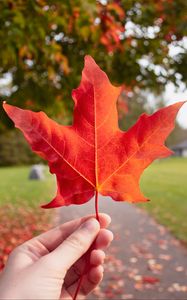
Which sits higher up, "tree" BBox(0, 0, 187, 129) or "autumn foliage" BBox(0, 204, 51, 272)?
"tree" BBox(0, 0, 187, 129)

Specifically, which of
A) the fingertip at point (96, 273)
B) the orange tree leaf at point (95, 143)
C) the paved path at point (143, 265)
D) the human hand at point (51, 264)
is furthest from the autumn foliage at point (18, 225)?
the orange tree leaf at point (95, 143)

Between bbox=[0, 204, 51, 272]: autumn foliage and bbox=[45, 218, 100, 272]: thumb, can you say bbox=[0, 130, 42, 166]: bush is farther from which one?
bbox=[45, 218, 100, 272]: thumb

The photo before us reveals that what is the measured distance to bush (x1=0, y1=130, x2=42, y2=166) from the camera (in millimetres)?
34344

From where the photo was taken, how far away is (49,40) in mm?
4973

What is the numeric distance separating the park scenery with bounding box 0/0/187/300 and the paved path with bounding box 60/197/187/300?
14mm

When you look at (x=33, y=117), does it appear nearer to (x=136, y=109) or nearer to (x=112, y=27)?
(x=112, y=27)

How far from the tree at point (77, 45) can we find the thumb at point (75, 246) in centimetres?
277

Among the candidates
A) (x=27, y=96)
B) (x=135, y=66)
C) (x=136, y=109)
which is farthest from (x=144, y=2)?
(x=136, y=109)

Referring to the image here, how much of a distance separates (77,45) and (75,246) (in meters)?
4.72

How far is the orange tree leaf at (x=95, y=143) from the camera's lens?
0.82 m

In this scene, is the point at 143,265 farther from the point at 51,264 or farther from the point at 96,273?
the point at 51,264

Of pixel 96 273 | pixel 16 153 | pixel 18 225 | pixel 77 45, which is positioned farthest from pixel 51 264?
pixel 16 153

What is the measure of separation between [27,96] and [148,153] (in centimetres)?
471

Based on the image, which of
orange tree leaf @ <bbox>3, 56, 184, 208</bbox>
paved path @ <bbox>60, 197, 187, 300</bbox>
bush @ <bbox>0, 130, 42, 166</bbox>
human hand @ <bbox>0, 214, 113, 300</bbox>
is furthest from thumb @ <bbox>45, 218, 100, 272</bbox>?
bush @ <bbox>0, 130, 42, 166</bbox>
